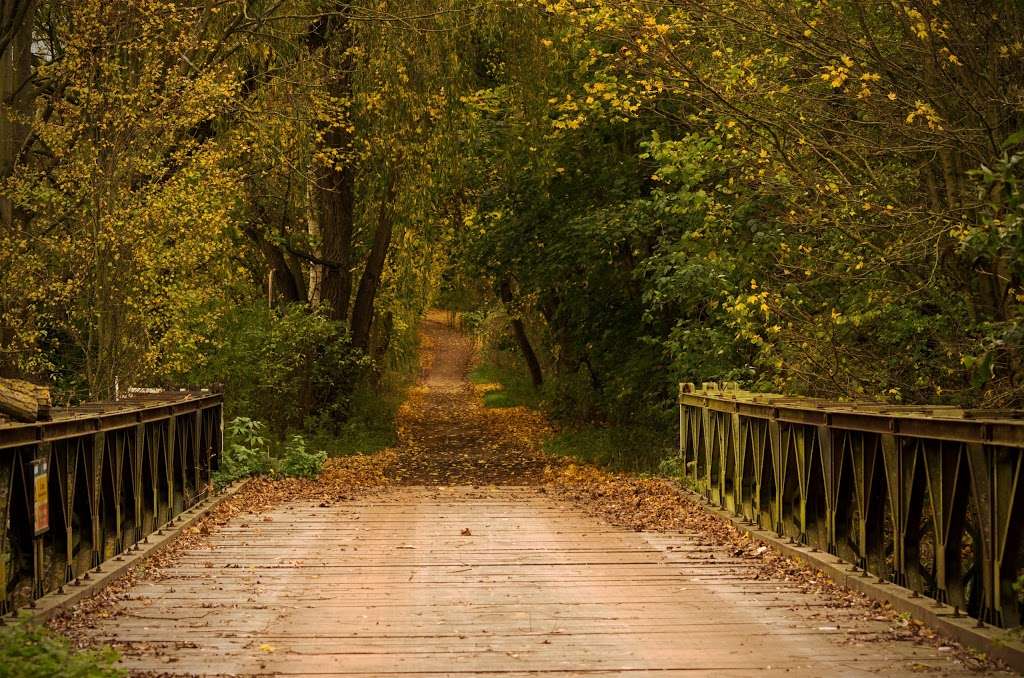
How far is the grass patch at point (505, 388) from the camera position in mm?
42250

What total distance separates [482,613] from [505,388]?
136 feet

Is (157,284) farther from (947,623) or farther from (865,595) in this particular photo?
(947,623)

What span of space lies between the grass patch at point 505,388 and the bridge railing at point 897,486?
27.3m

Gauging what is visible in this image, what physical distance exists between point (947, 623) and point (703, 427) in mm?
7484

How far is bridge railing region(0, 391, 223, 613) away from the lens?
734cm

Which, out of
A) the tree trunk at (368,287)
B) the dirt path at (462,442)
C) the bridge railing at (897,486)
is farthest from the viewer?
the tree trunk at (368,287)

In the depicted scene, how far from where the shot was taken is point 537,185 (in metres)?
23.1

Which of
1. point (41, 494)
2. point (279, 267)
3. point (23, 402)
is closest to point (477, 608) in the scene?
point (41, 494)

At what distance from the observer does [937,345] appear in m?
12.4

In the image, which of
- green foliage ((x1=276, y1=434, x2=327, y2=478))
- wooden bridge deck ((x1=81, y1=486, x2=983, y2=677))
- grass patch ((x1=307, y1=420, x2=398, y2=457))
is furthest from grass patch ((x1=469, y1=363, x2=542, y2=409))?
wooden bridge deck ((x1=81, y1=486, x2=983, y2=677))

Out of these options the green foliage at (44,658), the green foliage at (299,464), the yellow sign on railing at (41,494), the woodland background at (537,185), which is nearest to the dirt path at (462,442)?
the woodland background at (537,185)

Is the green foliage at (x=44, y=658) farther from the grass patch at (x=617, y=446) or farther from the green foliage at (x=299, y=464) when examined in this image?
the grass patch at (x=617, y=446)

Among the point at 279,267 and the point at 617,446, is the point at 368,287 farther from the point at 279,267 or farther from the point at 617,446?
the point at 617,446

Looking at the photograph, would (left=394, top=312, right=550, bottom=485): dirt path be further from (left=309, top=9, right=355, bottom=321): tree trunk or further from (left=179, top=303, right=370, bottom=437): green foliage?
(left=309, top=9, right=355, bottom=321): tree trunk
